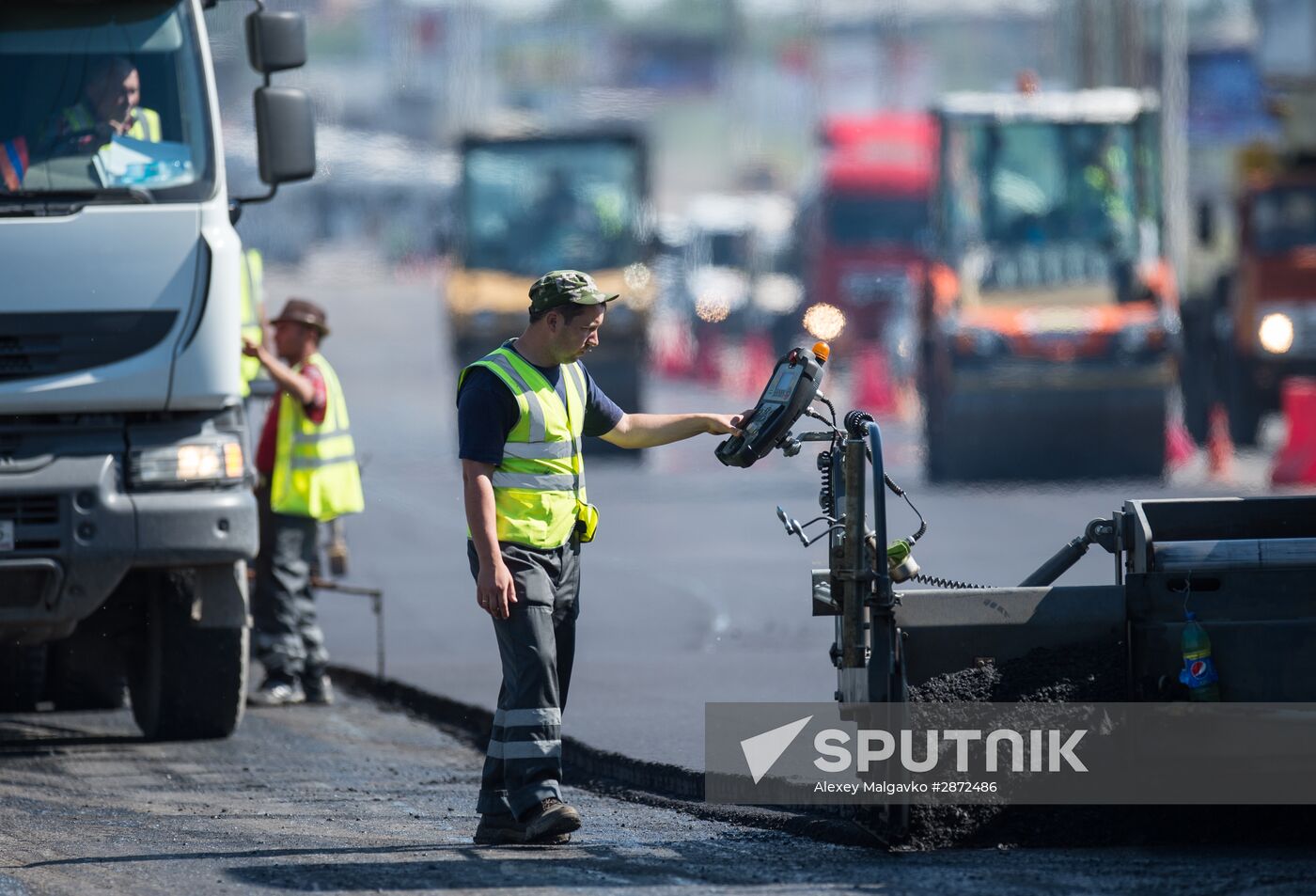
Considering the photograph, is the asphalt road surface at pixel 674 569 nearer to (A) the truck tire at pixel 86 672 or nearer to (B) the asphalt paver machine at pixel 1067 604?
(A) the truck tire at pixel 86 672

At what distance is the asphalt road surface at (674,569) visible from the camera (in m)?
11.0

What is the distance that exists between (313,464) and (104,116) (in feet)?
7.28

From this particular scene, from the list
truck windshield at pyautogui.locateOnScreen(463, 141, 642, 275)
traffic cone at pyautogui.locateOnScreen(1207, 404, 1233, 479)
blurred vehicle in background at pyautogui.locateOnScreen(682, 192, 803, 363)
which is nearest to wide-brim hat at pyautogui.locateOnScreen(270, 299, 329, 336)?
traffic cone at pyautogui.locateOnScreen(1207, 404, 1233, 479)

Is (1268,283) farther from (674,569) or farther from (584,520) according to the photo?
(584,520)

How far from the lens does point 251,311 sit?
36.6 ft

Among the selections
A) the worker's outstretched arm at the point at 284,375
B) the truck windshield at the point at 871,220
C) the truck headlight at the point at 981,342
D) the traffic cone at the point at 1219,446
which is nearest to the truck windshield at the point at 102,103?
the worker's outstretched arm at the point at 284,375

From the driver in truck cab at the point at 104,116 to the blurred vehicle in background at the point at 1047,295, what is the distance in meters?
13.7

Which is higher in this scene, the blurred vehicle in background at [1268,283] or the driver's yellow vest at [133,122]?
the driver's yellow vest at [133,122]

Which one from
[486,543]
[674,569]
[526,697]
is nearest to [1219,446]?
[674,569]

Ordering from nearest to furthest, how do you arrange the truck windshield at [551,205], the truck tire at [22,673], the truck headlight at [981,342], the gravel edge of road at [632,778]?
1. the gravel edge of road at [632,778]
2. the truck tire at [22,673]
3. the truck headlight at [981,342]
4. the truck windshield at [551,205]

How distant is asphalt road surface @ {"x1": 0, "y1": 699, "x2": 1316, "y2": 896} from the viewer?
6555 millimetres

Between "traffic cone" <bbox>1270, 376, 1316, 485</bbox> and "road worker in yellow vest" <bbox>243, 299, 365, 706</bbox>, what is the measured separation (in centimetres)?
1132

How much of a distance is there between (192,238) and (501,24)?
100 m

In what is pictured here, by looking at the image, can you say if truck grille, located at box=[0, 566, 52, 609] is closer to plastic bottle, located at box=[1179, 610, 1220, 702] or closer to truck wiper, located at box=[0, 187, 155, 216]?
truck wiper, located at box=[0, 187, 155, 216]
